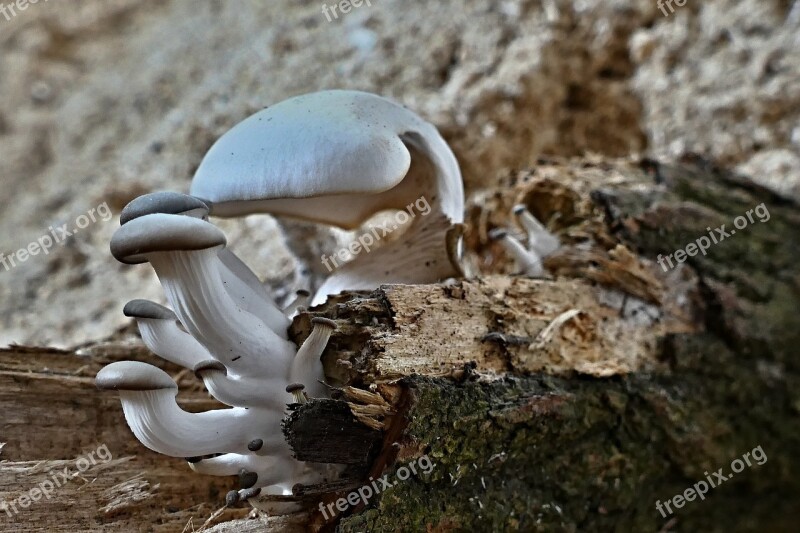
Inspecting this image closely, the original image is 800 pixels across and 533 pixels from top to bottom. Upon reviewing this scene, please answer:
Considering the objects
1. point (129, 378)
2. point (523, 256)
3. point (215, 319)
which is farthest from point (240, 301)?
point (523, 256)

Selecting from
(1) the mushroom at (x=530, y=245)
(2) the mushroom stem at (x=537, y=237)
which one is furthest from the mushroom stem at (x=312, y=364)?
(2) the mushroom stem at (x=537, y=237)

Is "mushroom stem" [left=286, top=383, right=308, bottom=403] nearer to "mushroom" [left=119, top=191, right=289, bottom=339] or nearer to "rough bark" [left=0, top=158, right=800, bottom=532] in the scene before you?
"rough bark" [left=0, top=158, right=800, bottom=532]

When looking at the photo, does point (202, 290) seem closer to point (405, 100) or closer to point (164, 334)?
point (164, 334)

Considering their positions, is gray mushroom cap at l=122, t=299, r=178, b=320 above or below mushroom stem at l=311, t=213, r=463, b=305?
above

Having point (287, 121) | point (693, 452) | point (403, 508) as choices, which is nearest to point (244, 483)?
point (403, 508)

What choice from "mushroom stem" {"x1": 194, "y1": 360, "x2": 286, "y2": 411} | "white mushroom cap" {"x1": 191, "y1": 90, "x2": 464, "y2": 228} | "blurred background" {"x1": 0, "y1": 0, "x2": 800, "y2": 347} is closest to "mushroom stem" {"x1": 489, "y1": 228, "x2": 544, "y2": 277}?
"white mushroom cap" {"x1": 191, "y1": 90, "x2": 464, "y2": 228}

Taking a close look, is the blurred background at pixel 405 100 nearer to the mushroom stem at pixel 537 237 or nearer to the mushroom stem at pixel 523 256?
the mushroom stem at pixel 537 237
